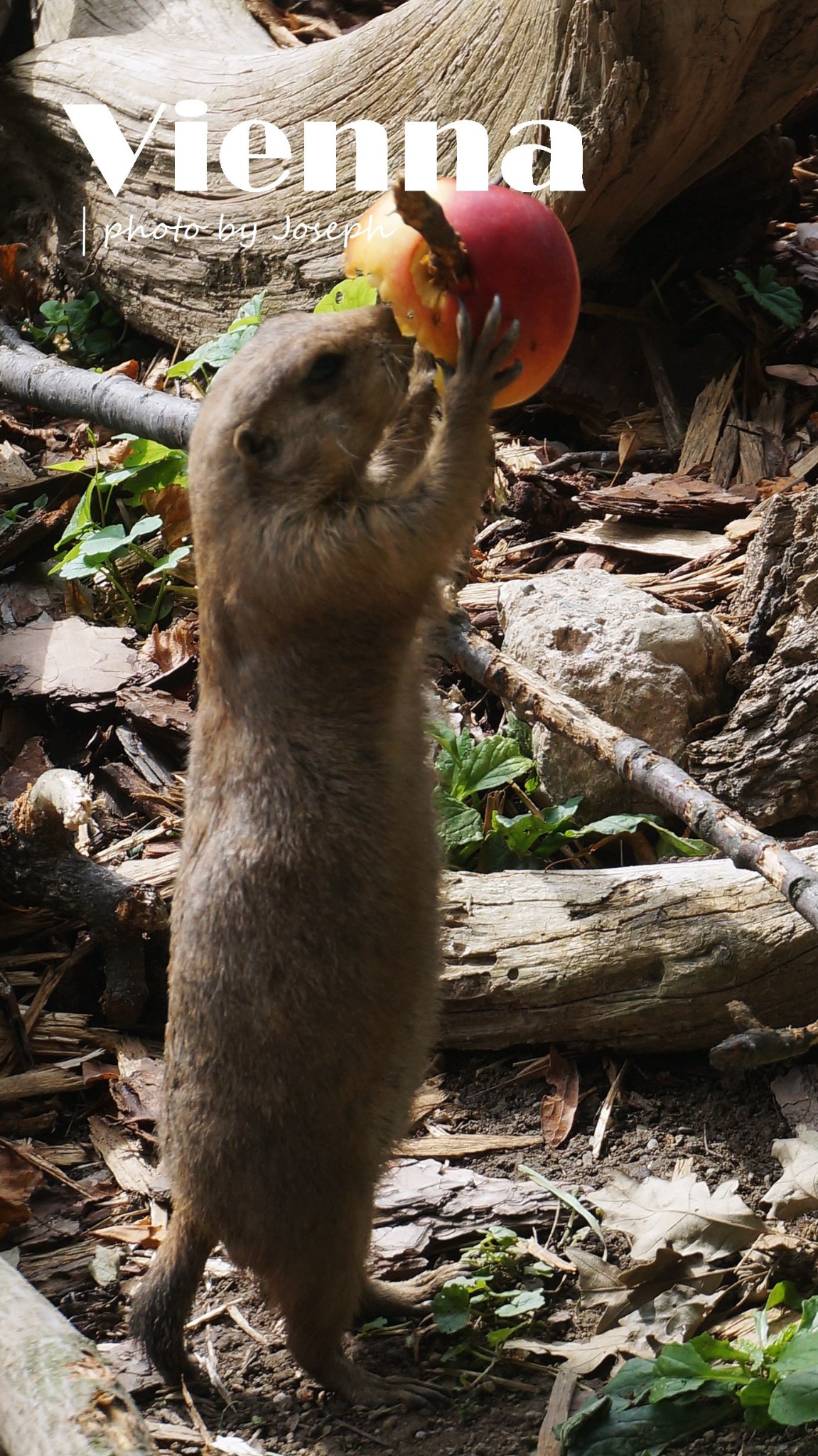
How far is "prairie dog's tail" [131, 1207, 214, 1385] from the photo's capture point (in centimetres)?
355

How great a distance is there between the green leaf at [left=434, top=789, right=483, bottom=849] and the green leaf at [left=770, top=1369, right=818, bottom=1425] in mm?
2524

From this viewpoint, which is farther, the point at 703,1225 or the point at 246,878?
the point at 703,1225

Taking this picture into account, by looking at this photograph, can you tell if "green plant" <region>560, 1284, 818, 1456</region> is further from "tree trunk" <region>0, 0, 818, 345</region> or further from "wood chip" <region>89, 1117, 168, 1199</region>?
"tree trunk" <region>0, 0, 818, 345</region>

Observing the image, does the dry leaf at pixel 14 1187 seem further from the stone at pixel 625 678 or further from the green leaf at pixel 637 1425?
the stone at pixel 625 678

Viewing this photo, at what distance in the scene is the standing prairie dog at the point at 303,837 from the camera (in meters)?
3.44

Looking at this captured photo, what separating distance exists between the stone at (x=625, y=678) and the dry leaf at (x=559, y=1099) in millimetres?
1067

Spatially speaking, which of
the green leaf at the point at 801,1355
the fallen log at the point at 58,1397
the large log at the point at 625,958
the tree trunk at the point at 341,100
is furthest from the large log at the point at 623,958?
the tree trunk at the point at 341,100

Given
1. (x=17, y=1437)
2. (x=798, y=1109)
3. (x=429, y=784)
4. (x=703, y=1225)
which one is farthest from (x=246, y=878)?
(x=798, y=1109)

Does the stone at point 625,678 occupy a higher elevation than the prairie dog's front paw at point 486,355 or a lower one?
lower

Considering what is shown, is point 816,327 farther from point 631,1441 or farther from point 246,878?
point 631,1441

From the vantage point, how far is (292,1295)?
3480mm

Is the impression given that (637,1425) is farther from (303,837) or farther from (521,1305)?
(303,837)

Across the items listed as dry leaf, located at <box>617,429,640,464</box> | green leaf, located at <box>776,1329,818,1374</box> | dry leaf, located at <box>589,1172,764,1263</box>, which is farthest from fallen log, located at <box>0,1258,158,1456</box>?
dry leaf, located at <box>617,429,640,464</box>

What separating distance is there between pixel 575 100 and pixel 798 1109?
484cm
